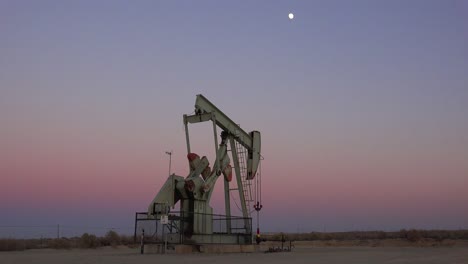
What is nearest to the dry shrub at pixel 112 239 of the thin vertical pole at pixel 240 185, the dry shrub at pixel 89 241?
the dry shrub at pixel 89 241

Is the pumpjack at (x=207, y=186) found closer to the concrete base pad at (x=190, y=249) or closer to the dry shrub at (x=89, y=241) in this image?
the concrete base pad at (x=190, y=249)

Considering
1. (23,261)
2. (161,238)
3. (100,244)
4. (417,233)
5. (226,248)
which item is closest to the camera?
(23,261)

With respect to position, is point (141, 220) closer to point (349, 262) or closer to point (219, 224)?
point (219, 224)

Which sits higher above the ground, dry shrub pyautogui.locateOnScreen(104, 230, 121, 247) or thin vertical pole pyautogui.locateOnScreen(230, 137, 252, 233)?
thin vertical pole pyautogui.locateOnScreen(230, 137, 252, 233)

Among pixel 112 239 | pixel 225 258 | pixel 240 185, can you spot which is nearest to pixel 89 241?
pixel 112 239

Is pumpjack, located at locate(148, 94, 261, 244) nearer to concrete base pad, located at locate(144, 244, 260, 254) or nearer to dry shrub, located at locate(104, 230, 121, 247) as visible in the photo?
concrete base pad, located at locate(144, 244, 260, 254)

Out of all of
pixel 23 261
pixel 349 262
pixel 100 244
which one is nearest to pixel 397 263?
pixel 349 262

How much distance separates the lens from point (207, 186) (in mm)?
23031

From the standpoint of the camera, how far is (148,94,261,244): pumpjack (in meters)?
22.1

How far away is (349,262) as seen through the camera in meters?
17.1

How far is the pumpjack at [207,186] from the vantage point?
22109 mm

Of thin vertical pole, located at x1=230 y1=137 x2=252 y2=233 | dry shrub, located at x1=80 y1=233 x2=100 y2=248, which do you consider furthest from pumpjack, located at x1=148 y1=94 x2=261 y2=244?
dry shrub, located at x1=80 y1=233 x2=100 y2=248

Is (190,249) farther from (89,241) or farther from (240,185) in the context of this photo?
(89,241)

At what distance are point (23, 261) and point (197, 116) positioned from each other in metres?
10.1
